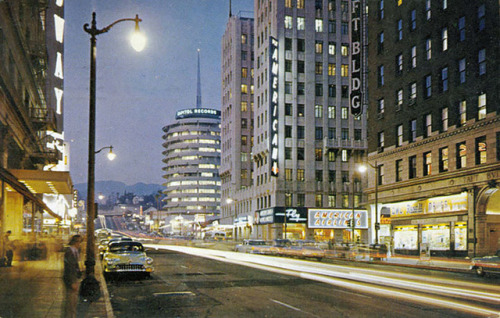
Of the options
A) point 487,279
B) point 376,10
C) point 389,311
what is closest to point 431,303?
point 389,311

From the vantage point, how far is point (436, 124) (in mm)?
41781

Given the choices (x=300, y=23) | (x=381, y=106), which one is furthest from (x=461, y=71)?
(x=300, y=23)

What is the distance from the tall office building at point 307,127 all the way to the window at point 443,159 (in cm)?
3189

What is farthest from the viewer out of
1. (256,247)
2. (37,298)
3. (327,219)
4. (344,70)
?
(344,70)

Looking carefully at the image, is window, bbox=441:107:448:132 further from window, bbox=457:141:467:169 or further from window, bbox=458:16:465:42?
window, bbox=458:16:465:42

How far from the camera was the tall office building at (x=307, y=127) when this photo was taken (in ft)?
239

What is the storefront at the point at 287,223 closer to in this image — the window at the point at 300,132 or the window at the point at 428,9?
the window at the point at 300,132

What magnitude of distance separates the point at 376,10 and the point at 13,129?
38.6 metres

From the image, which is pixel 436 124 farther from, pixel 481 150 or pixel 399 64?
pixel 399 64

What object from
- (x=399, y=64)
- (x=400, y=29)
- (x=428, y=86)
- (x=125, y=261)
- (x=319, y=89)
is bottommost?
(x=125, y=261)

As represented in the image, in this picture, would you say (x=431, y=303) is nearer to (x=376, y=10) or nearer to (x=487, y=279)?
(x=487, y=279)

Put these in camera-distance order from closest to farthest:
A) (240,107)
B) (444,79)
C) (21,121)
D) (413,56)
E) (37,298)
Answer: (37,298), (21,121), (444,79), (413,56), (240,107)

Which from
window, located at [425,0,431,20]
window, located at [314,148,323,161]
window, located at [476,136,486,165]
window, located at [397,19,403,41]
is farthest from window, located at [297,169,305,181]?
window, located at [476,136,486,165]

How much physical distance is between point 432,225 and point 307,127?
114 ft
